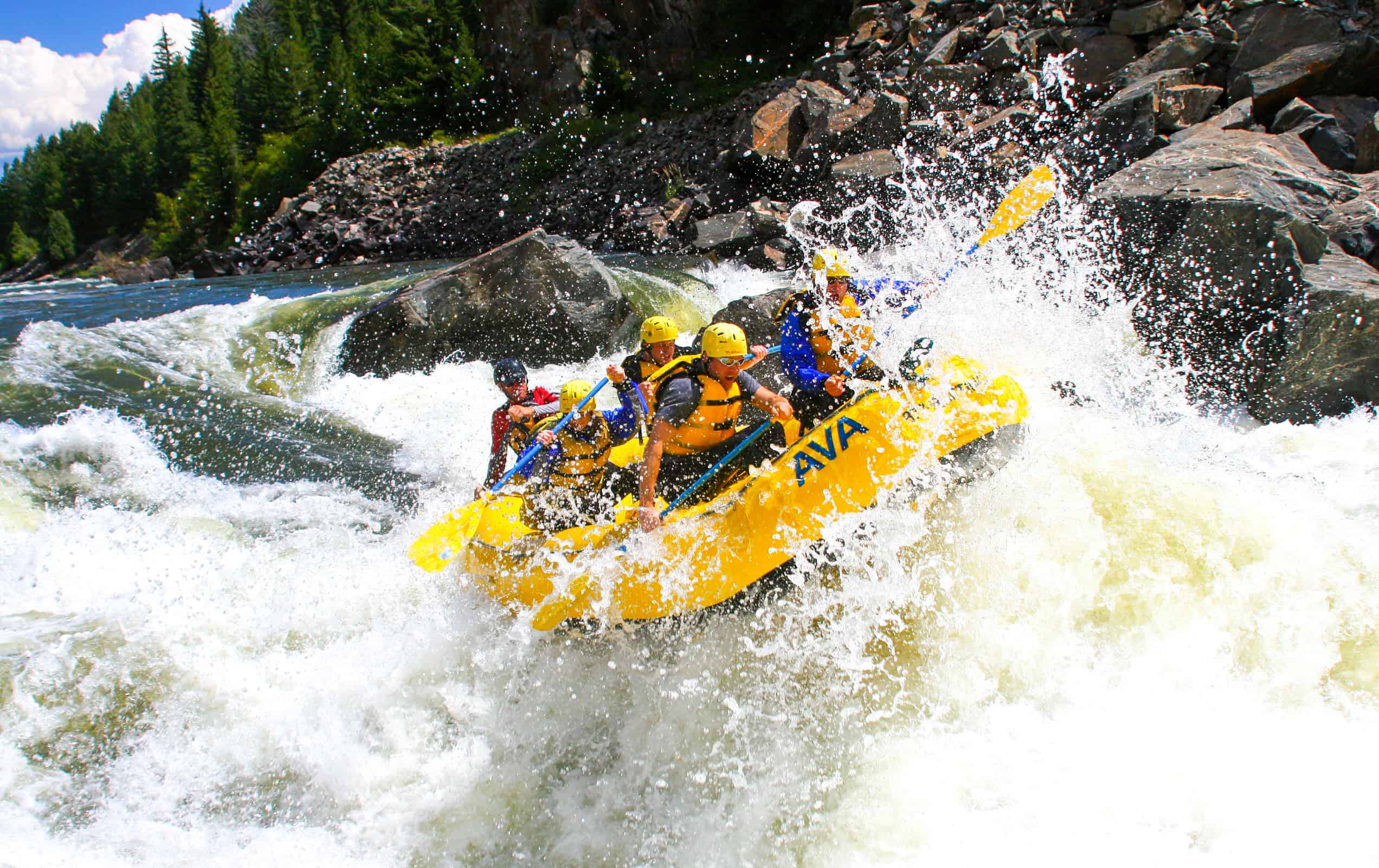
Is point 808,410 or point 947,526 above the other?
point 808,410

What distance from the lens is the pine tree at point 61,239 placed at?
59344mm

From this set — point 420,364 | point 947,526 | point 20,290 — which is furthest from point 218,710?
point 20,290

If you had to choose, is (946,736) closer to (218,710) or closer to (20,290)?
(218,710)

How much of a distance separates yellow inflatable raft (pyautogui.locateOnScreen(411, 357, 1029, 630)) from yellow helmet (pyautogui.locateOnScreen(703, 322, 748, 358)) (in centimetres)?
64

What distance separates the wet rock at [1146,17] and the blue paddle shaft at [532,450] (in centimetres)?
1317

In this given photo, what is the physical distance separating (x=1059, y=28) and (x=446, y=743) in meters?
15.9

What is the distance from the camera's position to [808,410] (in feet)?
15.1

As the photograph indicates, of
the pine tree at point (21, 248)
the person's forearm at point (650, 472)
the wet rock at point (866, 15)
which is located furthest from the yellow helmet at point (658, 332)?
the pine tree at point (21, 248)

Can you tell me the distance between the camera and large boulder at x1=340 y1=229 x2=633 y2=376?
957 cm

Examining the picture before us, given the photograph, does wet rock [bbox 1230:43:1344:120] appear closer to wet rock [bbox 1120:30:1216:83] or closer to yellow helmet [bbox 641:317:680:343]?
wet rock [bbox 1120:30:1216:83]

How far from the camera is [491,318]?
9680 millimetres

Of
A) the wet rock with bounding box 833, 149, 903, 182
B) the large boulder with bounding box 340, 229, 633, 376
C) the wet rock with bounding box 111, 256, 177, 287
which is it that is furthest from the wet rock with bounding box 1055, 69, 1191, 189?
the wet rock with bounding box 111, 256, 177, 287

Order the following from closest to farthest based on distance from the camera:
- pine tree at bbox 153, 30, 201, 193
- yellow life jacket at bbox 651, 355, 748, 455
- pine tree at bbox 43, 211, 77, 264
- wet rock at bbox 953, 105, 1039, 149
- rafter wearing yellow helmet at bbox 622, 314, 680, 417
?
yellow life jacket at bbox 651, 355, 748, 455 → rafter wearing yellow helmet at bbox 622, 314, 680, 417 → wet rock at bbox 953, 105, 1039, 149 → pine tree at bbox 153, 30, 201, 193 → pine tree at bbox 43, 211, 77, 264

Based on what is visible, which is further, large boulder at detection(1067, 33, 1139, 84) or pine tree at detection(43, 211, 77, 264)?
pine tree at detection(43, 211, 77, 264)
